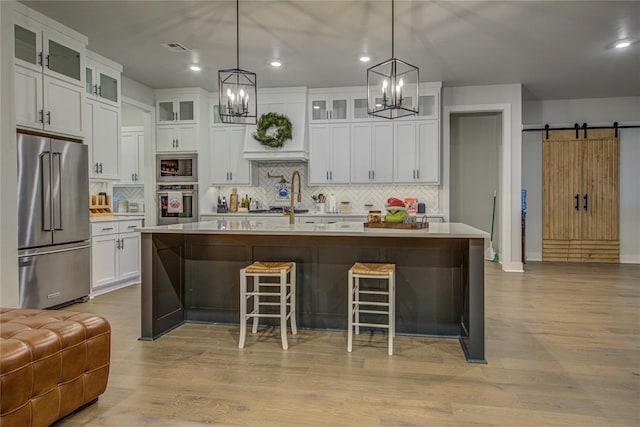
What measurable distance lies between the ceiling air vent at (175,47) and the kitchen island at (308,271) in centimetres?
233

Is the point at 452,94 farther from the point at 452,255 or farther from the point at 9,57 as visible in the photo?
the point at 9,57

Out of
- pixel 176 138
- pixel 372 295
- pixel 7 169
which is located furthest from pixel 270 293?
pixel 176 138

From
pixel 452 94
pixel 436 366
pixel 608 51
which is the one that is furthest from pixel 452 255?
pixel 452 94

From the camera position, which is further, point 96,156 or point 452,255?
point 96,156

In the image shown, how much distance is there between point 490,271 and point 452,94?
9.28ft

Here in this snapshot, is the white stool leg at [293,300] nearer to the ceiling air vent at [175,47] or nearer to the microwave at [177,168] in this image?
the ceiling air vent at [175,47]

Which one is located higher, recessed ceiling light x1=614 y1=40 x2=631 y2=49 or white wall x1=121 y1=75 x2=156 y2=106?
recessed ceiling light x1=614 y1=40 x2=631 y2=49

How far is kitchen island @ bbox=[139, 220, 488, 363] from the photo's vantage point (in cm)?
335

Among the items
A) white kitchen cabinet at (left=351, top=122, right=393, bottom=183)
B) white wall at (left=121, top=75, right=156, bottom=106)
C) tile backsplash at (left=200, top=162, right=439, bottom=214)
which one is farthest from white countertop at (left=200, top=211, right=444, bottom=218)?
white wall at (left=121, top=75, right=156, bottom=106)

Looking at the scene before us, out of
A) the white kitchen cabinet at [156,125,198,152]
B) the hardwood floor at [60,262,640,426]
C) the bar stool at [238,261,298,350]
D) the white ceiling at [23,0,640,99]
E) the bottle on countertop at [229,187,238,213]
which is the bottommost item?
the hardwood floor at [60,262,640,426]

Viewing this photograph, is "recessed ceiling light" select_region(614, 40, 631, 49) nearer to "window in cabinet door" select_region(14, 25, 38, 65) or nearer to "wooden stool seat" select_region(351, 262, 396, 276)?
"wooden stool seat" select_region(351, 262, 396, 276)

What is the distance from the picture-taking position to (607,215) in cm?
754

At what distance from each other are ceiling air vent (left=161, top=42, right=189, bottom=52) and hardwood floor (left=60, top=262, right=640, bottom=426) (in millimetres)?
2953

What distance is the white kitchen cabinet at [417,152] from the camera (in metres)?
6.34
